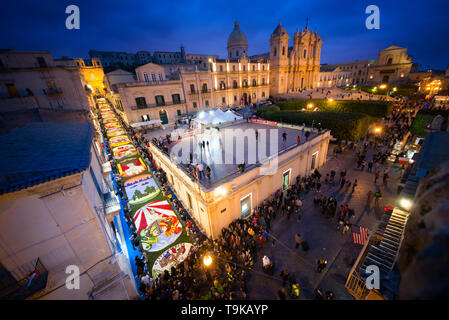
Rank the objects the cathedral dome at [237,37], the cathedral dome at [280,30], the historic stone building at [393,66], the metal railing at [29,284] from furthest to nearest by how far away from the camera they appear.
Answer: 1. the historic stone building at [393,66]
2. the cathedral dome at [237,37]
3. the cathedral dome at [280,30]
4. the metal railing at [29,284]

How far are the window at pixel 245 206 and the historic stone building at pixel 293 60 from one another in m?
44.9

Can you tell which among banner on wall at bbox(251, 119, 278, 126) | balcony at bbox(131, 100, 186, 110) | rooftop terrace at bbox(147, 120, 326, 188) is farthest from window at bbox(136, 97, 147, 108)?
banner on wall at bbox(251, 119, 278, 126)

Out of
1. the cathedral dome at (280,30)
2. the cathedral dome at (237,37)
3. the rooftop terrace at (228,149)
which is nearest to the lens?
the rooftop terrace at (228,149)

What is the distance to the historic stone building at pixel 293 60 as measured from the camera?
144ft

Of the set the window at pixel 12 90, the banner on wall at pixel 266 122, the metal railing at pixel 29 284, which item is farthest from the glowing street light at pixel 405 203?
the window at pixel 12 90

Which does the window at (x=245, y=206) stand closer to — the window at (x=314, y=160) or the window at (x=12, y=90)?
the window at (x=314, y=160)

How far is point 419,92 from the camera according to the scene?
44.2 meters

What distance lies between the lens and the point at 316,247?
9.76 m

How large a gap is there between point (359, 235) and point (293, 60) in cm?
5191

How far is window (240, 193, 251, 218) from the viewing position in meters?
11.1

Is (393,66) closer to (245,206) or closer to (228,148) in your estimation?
(228,148)
